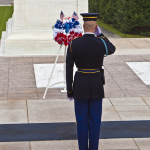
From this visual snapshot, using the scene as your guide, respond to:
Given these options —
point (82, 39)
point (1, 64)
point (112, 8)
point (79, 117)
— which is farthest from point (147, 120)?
point (112, 8)

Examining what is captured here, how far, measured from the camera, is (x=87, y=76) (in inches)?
154

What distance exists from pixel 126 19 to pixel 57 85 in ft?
26.0

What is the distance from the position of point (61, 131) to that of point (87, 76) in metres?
1.36

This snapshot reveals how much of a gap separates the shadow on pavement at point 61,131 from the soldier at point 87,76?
0.77 m

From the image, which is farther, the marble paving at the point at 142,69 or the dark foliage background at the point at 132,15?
the dark foliage background at the point at 132,15

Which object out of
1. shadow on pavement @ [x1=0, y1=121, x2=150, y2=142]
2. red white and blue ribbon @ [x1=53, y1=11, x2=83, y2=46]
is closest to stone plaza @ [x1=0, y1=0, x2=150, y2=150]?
shadow on pavement @ [x1=0, y1=121, x2=150, y2=142]

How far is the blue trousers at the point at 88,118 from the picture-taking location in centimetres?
399

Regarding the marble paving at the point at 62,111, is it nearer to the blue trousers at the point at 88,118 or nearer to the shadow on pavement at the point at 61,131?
the shadow on pavement at the point at 61,131

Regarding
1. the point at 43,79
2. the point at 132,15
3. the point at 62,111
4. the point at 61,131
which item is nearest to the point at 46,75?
the point at 43,79

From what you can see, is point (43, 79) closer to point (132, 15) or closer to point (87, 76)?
point (87, 76)

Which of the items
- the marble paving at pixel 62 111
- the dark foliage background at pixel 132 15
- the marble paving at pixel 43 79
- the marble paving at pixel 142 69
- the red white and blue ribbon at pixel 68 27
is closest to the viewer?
the marble paving at pixel 62 111

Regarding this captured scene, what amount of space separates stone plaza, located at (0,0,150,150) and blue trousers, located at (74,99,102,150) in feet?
1.73

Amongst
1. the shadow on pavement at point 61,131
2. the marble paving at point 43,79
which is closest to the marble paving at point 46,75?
the marble paving at point 43,79

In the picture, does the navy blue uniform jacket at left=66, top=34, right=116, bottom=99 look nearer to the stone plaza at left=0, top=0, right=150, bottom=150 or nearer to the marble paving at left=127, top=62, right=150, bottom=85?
the stone plaza at left=0, top=0, right=150, bottom=150
